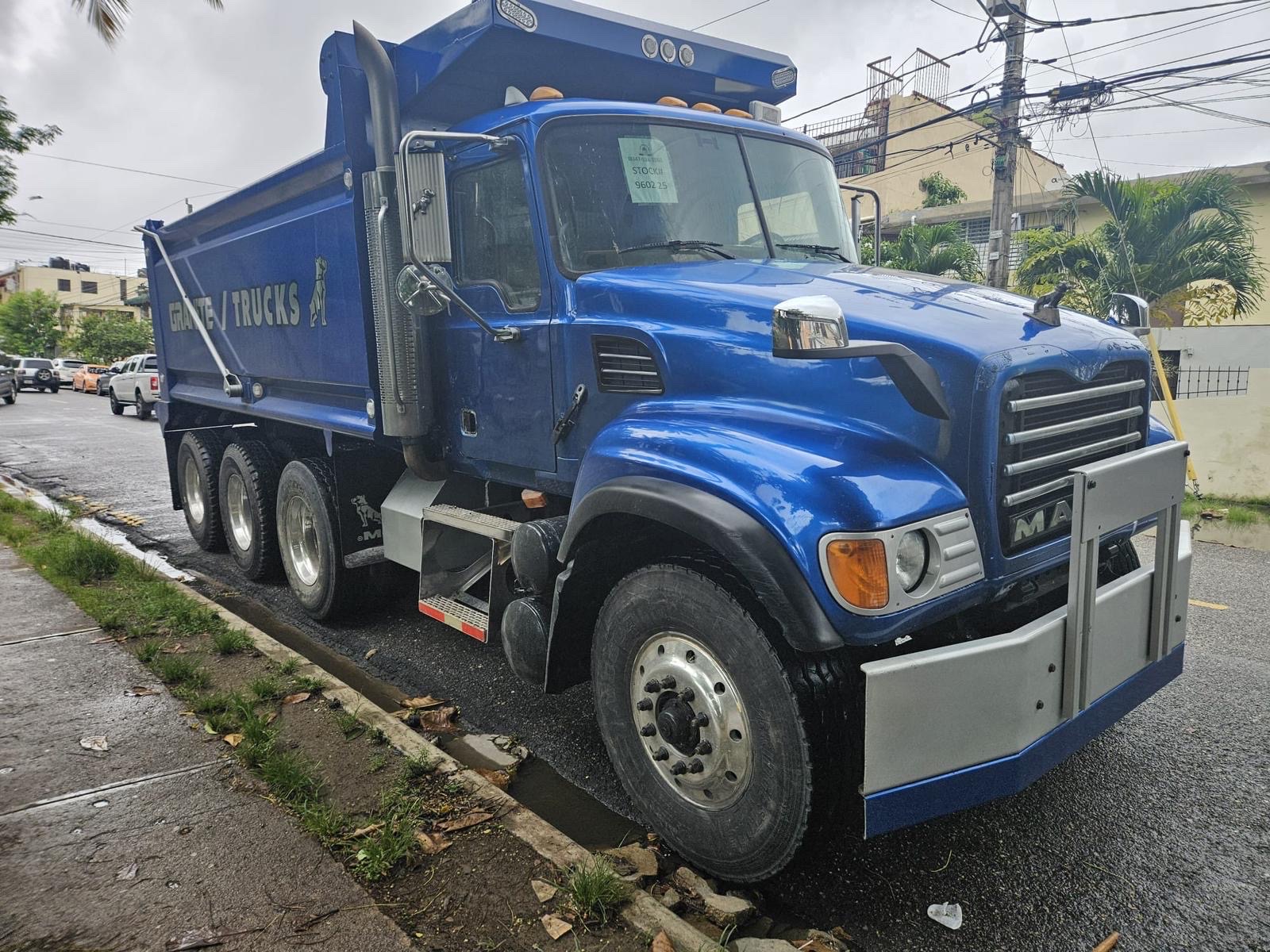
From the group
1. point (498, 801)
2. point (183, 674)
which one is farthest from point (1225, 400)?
point (183, 674)

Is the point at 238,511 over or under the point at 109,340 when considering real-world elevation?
under

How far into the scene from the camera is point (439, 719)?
427 cm

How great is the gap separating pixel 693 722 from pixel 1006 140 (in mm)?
14347

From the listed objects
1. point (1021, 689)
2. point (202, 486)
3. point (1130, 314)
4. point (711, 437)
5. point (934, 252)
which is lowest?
point (202, 486)

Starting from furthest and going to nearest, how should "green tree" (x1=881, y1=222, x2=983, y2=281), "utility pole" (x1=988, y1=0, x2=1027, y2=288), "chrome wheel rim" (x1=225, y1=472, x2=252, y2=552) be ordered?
"green tree" (x1=881, y1=222, x2=983, y2=281), "utility pole" (x1=988, y1=0, x2=1027, y2=288), "chrome wheel rim" (x1=225, y1=472, x2=252, y2=552)

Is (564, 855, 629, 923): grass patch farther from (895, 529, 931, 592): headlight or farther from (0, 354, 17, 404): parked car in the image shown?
(0, 354, 17, 404): parked car

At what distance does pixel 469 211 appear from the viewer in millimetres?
4191

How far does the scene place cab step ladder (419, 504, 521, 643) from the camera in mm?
4223

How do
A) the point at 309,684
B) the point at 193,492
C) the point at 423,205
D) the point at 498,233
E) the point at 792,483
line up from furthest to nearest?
the point at 193,492, the point at 309,684, the point at 498,233, the point at 423,205, the point at 792,483

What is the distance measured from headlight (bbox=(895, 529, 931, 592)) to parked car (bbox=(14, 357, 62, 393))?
46411 millimetres

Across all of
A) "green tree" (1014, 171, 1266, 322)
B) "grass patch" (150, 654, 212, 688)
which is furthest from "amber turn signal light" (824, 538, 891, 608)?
"green tree" (1014, 171, 1266, 322)

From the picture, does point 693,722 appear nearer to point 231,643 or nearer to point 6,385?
point 231,643

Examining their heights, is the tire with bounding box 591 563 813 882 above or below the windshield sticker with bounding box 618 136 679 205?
below

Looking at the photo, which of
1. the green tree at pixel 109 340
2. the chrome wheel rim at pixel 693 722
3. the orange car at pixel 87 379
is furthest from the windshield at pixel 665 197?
the green tree at pixel 109 340
